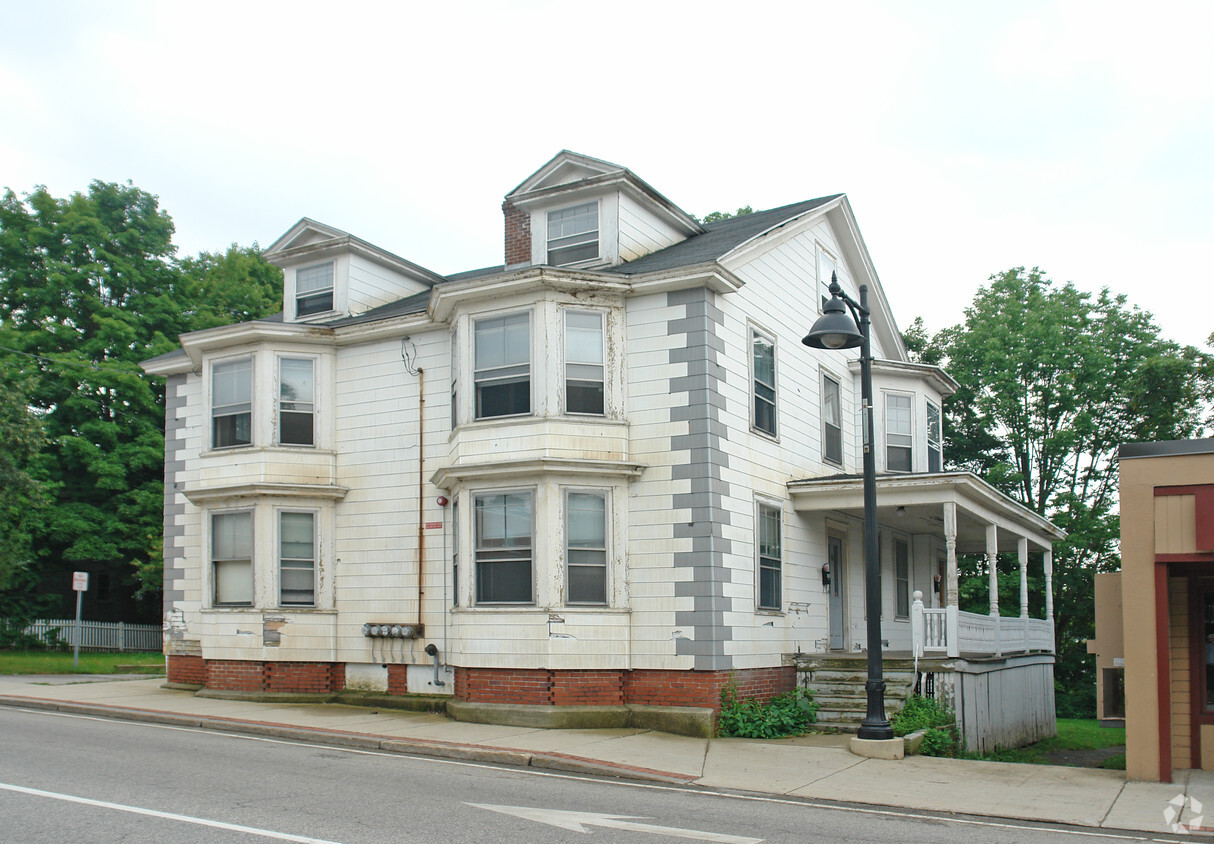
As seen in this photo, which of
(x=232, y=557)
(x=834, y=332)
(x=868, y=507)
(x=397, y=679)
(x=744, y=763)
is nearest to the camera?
(x=744, y=763)

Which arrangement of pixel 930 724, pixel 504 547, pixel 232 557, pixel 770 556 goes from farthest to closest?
pixel 232 557 < pixel 770 556 < pixel 504 547 < pixel 930 724

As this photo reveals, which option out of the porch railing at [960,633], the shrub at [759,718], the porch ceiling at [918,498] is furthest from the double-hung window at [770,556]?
the porch railing at [960,633]

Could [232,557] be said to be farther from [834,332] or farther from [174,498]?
[834,332]

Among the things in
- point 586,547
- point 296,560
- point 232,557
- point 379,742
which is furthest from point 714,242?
point 232,557

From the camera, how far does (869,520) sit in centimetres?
1341

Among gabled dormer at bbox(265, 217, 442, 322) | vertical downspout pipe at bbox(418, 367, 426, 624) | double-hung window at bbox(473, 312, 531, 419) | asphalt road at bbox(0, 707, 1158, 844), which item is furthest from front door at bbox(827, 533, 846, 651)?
gabled dormer at bbox(265, 217, 442, 322)

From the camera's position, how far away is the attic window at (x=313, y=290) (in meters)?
20.6

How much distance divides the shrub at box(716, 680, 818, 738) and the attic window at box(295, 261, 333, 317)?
1083 cm

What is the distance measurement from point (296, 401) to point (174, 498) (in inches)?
161

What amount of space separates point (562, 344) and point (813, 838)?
29.6ft

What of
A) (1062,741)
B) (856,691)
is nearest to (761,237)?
(856,691)

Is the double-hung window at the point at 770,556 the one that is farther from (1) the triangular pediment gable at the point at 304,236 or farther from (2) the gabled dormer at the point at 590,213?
(1) the triangular pediment gable at the point at 304,236

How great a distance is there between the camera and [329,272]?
20578mm

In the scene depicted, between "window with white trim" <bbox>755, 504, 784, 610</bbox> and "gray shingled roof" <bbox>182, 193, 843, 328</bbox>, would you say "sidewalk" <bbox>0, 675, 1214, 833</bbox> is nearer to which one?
"window with white trim" <bbox>755, 504, 784, 610</bbox>
